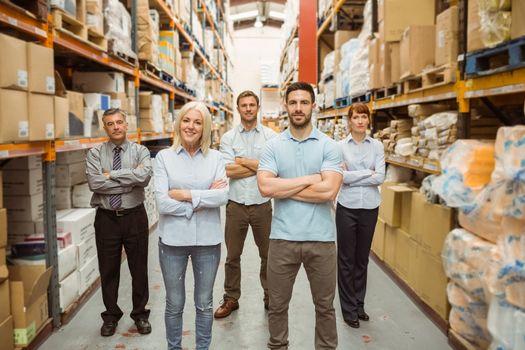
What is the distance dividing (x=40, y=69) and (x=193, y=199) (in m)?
1.51

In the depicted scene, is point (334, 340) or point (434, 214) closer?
point (334, 340)

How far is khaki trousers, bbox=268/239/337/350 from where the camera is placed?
2.69m

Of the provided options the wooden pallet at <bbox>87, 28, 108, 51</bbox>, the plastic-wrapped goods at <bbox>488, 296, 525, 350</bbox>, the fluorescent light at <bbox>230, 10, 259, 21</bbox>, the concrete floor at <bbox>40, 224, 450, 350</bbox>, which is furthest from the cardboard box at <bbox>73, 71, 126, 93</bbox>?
the fluorescent light at <bbox>230, 10, 259, 21</bbox>

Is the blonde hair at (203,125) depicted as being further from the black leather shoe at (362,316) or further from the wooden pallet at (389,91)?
the wooden pallet at (389,91)

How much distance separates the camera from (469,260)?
2729 millimetres

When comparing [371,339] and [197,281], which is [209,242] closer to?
[197,281]

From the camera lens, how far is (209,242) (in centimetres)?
271

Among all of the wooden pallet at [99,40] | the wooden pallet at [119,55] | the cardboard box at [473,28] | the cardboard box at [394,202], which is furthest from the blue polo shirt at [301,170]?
the wooden pallet at [119,55]

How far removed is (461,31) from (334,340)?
234 centimetres

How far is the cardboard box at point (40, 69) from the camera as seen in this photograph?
2969 millimetres

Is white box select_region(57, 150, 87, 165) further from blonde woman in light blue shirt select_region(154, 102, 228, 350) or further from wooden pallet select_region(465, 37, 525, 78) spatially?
wooden pallet select_region(465, 37, 525, 78)

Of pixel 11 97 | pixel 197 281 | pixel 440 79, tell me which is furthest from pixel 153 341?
pixel 440 79

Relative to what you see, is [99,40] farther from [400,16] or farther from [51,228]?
[400,16]

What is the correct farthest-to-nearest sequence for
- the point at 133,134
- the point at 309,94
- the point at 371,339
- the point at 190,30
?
1. the point at 190,30
2. the point at 133,134
3. the point at 371,339
4. the point at 309,94
